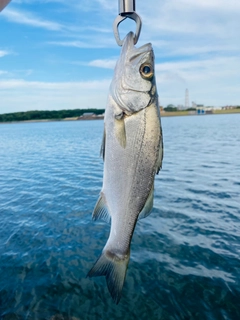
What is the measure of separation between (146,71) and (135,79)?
136 millimetres

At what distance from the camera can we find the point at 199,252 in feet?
25.6

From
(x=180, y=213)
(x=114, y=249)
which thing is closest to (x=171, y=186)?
(x=180, y=213)

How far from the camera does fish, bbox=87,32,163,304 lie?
9.24 feet

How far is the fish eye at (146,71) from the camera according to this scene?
2803 mm

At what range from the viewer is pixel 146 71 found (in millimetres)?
2818

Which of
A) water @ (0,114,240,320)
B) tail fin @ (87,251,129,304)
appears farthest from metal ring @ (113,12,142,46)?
water @ (0,114,240,320)

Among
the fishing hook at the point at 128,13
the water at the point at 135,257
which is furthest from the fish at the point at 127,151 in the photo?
the water at the point at 135,257

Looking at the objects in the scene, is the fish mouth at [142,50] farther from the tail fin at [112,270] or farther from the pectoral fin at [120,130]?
the tail fin at [112,270]

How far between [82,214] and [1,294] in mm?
5208

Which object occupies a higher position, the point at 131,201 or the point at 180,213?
the point at 131,201

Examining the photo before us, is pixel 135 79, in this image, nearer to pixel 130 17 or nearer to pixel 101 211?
pixel 130 17

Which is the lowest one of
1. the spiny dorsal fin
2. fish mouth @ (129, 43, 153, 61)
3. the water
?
the water

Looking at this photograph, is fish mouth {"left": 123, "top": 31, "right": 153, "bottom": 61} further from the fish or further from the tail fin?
the tail fin

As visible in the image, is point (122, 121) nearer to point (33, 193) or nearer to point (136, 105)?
point (136, 105)
